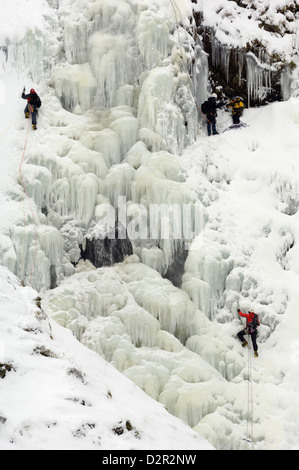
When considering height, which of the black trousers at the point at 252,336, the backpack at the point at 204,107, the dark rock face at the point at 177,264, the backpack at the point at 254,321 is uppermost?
the backpack at the point at 204,107

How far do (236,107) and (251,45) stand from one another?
1817 millimetres

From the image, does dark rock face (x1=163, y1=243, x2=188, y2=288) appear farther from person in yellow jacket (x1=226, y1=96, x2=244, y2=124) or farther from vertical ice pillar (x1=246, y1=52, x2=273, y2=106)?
vertical ice pillar (x1=246, y1=52, x2=273, y2=106)

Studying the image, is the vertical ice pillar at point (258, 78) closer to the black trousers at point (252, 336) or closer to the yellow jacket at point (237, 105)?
the yellow jacket at point (237, 105)

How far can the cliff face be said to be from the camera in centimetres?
1386

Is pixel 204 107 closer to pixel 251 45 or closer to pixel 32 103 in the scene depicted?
pixel 251 45

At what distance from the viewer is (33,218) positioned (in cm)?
1023

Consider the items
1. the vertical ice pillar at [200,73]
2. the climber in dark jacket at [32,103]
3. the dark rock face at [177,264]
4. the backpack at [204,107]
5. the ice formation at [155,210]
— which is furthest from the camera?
the vertical ice pillar at [200,73]

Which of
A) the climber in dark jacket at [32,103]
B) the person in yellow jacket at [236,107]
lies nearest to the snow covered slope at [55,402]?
the climber in dark jacket at [32,103]

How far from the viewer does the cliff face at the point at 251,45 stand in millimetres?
13859

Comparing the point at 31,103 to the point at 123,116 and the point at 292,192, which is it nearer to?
the point at 123,116

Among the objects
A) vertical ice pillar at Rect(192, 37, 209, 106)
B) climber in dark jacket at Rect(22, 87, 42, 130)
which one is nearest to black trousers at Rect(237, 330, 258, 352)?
climber in dark jacket at Rect(22, 87, 42, 130)

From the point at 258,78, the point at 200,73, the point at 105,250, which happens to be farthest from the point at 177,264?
the point at 258,78

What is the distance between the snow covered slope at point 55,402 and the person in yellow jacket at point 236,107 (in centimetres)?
858

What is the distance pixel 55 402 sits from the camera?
4.83 m
